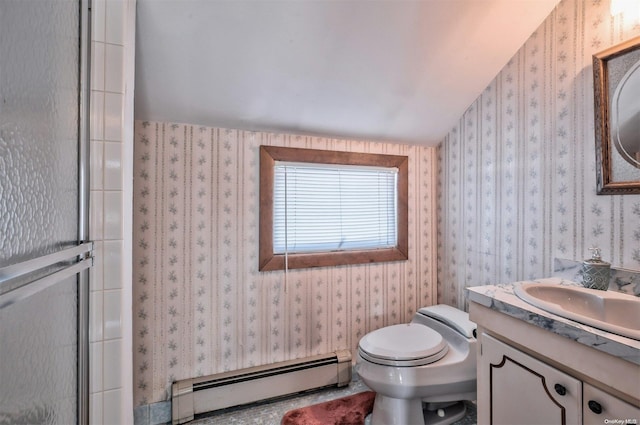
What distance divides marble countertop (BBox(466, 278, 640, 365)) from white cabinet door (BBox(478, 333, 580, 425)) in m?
0.13

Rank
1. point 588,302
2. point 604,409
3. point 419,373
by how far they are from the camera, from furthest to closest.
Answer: point 419,373 < point 588,302 < point 604,409

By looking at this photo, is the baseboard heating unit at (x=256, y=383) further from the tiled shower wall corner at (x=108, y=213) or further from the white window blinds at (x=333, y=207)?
the tiled shower wall corner at (x=108, y=213)

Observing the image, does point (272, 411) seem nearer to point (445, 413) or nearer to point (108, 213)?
point (445, 413)

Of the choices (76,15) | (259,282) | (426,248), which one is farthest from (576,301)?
(76,15)

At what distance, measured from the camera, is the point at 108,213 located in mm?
802

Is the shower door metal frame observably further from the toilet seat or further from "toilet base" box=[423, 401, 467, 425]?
"toilet base" box=[423, 401, 467, 425]

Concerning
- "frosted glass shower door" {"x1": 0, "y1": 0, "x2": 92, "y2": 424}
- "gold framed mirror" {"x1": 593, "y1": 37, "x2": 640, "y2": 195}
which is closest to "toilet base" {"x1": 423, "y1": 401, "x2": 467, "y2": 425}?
"gold framed mirror" {"x1": 593, "y1": 37, "x2": 640, "y2": 195}

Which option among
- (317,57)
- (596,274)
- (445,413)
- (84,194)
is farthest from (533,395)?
(317,57)

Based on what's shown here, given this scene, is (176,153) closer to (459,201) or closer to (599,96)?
(459,201)

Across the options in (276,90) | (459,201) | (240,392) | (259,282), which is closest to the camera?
(276,90)

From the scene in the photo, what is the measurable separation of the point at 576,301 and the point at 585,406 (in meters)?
0.48

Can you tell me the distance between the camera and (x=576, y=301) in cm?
112

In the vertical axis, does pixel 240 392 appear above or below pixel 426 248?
below

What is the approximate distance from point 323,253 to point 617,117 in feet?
→ 4.97
